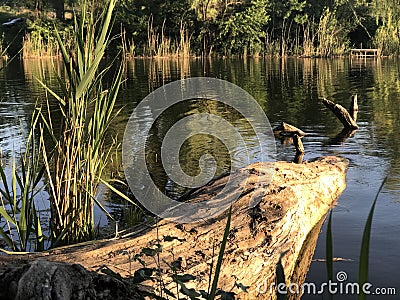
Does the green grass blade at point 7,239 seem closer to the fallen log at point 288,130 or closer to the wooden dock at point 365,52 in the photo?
the fallen log at point 288,130

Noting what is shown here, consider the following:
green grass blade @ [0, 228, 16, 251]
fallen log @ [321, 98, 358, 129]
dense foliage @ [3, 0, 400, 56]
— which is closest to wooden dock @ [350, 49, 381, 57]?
dense foliage @ [3, 0, 400, 56]

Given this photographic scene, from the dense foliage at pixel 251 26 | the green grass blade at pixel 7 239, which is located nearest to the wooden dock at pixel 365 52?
the dense foliage at pixel 251 26

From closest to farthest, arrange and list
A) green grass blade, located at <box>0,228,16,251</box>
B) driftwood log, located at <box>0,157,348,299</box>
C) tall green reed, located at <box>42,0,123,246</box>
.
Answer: driftwood log, located at <box>0,157,348,299</box>
green grass blade, located at <box>0,228,16,251</box>
tall green reed, located at <box>42,0,123,246</box>

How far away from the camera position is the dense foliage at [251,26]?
3156 cm

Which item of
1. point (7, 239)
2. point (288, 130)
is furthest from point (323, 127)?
point (7, 239)

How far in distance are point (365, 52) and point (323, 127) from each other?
2272 centimetres

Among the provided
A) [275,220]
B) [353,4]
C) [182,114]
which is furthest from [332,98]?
[353,4]

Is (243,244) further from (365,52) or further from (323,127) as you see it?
(365,52)

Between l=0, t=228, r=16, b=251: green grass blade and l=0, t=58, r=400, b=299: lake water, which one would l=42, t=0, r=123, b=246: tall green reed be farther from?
l=0, t=58, r=400, b=299: lake water

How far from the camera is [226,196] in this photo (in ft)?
14.9

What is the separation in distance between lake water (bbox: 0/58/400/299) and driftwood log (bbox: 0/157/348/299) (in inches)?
12.0

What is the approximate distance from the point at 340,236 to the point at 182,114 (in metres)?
7.60

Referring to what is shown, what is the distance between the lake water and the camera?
185 inches

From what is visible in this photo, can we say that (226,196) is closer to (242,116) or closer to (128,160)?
(128,160)
